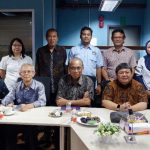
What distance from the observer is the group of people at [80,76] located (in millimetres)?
2852

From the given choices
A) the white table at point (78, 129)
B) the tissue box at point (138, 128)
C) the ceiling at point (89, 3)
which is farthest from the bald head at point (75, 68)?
the ceiling at point (89, 3)

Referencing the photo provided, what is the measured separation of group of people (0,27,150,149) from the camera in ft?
9.36

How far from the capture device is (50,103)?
331 centimetres

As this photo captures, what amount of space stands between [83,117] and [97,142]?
1.55 feet

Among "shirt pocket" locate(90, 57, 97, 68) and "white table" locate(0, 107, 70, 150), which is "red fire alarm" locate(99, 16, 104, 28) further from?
"white table" locate(0, 107, 70, 150)

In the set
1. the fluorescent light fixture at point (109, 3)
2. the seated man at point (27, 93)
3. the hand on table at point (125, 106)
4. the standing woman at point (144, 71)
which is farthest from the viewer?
the fluorescent light fixture at point (109, 3)

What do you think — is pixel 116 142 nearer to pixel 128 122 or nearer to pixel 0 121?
pixel 128 122

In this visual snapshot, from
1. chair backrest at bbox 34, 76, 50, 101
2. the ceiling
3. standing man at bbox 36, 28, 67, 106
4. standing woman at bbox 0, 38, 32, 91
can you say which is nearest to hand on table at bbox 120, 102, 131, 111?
→ chair backrest at bbox 34, 76, 50, 101

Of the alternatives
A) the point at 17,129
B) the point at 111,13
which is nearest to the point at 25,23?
the point at 111,13

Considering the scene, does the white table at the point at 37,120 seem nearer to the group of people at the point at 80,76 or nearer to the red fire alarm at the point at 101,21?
the group of people at the point at 80,76

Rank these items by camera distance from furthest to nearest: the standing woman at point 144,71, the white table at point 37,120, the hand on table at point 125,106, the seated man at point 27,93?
1. the standing woman at point 144,71
2. the seated man at point 27,93
3. the hand on table at point 125,106
4. the white table at point 37,120

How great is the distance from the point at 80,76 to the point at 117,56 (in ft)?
2.30

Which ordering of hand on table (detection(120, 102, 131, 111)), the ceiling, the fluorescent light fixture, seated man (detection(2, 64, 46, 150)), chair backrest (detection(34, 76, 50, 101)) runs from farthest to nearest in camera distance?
the ceiling
the fluorescent light fixture
chair backrest (detection(34, 76, 50, 101))
seated man (detection(2, 64, 46, 150))
hand on table (detection(120, 102, 131, 111))

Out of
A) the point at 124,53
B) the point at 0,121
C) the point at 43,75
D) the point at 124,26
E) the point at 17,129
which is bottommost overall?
the point at 17,129
